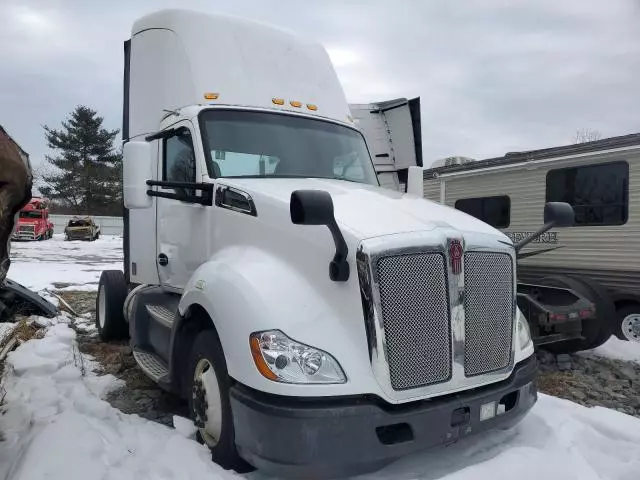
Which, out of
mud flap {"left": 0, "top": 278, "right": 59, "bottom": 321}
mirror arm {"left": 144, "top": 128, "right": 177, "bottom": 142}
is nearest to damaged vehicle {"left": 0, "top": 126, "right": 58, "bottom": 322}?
mirror arm {"left": 144, "top": 128, "right": 177, "bottom": 142}

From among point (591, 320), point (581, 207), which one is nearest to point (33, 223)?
point (581, 207)

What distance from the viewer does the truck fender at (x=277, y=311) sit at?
3.04 m

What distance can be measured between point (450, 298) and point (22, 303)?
6515mm

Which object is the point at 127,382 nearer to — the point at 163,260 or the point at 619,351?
the point at 163,260

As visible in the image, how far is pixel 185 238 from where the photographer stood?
4730mm

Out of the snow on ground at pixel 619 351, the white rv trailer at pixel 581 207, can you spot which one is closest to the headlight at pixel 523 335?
the white rv trailer at pixel 581 207

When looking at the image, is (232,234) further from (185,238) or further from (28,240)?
(28,240)

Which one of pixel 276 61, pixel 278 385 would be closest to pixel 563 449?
pixel 278 385

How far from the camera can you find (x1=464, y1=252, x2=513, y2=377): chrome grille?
3332 mm

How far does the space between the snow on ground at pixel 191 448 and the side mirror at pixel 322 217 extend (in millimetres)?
1205

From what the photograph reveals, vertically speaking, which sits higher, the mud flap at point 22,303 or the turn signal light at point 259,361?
the turn signal light at point 259,361

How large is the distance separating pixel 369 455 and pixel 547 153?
22.4 feet

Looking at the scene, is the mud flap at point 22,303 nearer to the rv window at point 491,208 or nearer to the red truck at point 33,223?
the rv window at point 491,208

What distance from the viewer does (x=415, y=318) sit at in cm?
312
